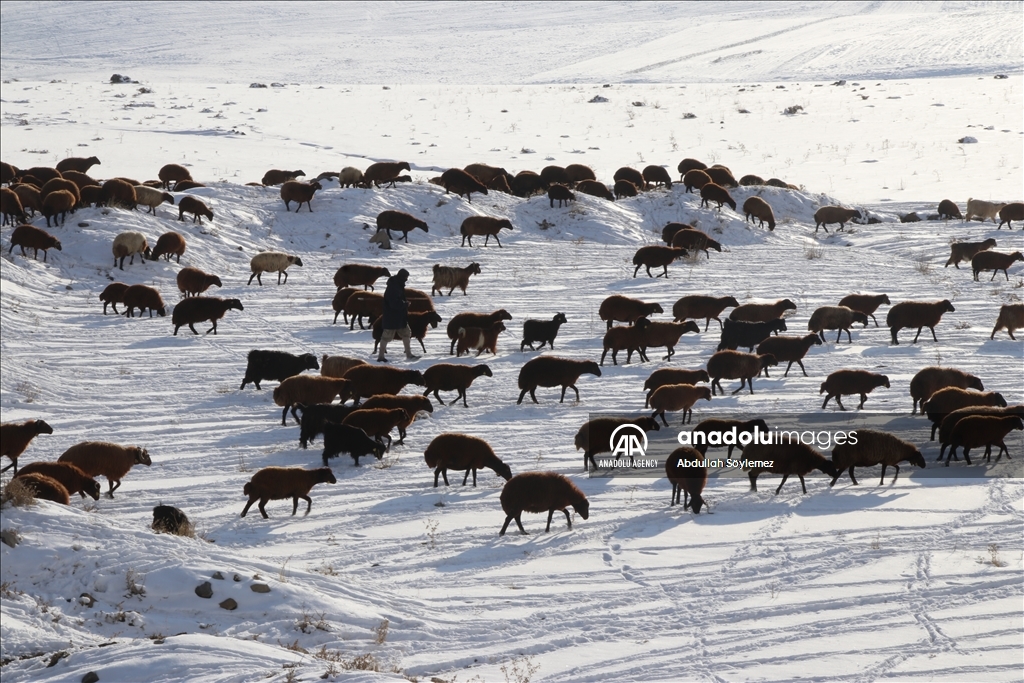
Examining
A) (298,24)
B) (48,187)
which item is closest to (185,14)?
(298,24)

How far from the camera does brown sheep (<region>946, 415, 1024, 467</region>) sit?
39.5 feet

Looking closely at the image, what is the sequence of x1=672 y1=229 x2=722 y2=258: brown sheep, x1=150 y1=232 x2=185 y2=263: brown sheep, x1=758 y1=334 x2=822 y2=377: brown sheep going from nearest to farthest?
x1=758 y1=334 x2=822 y2=377: brown sheep < x1=150 y1=232 x2=185 y2=263: brown sheep < x1=672 y1=229 x2=722 y2=258: brown sheep

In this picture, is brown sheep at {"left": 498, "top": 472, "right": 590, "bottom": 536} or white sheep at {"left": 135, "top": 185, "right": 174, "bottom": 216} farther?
white sheep at {"left": 135, "top": 185, "right": 174, "bottom": 216}

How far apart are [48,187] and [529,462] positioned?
18.1m

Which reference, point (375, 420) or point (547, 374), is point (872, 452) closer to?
point (547, 374)

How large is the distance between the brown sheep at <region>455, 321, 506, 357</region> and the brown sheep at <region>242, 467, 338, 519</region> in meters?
6.53

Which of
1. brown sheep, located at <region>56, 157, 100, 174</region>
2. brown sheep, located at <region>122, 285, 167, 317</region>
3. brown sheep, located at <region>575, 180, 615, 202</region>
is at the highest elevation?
brown sheep, located at <region>56, 157, 100, 174</region>

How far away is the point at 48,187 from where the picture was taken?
25688 mm

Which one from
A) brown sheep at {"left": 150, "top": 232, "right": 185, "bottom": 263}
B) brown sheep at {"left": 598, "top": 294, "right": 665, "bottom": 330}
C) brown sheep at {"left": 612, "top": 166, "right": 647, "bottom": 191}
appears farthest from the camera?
brown sheep at {"left": 612, "top": 166, "right": 647, "bottom": 191}

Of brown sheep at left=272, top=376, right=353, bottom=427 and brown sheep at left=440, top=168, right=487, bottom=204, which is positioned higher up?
brown sheep at left=440, top=168, right=487, bottom=204

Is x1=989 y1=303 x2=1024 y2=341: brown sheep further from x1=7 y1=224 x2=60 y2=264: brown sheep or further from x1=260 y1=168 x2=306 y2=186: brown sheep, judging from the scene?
x1=260 y1=168 x2=306 y2=186: brown sheep

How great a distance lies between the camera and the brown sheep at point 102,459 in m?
11.4

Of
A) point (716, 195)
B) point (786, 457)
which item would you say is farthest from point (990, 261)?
point (786, 457)

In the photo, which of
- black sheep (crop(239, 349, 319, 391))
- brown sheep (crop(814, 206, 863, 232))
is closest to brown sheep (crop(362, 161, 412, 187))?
brown sheep (crop(814, 206, 863, 232))
